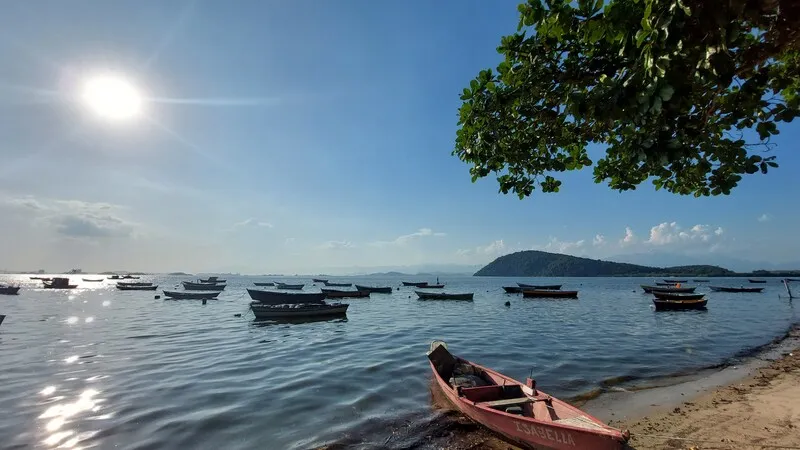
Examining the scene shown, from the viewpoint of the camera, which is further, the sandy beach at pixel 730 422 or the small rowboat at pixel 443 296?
the small rowboat at pixel 443 296

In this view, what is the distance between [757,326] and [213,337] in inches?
1741

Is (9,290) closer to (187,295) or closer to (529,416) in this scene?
(187,295)

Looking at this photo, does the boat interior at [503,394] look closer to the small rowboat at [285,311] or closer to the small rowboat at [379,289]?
the small rowboat at [285,311]

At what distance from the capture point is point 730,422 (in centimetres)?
1007

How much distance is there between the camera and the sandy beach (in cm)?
885

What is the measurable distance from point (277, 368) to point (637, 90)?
18621 mm

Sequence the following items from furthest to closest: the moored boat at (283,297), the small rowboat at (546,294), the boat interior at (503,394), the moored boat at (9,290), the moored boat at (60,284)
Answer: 1. the moored boat at (60,284)
2. the moored boat at (9,290)
3. the small rowboat at (546,294)
4. the moored boat at (283,297)
5. the boat interior at (503,394)

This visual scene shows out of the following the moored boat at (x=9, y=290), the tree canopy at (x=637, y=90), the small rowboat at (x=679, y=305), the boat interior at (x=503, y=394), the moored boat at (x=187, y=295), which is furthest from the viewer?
the moored boat at (x=9, y=290)

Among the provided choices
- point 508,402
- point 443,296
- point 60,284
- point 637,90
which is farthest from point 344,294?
point 60,284

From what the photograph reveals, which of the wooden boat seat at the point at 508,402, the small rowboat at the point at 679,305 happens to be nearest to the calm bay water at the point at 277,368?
the wooden boat seat at the point at 508,402

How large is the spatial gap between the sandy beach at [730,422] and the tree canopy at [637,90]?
6.05 m

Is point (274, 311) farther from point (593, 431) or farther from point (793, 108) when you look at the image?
point (793, 108)

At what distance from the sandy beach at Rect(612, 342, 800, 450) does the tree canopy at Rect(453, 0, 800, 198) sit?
6055 mm

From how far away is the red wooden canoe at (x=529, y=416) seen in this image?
23.8 feet
